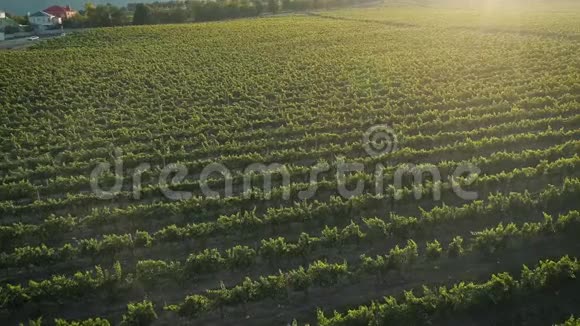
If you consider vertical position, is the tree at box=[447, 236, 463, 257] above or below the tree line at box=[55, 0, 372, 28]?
below

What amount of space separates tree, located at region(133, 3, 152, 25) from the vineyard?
61.4 meters

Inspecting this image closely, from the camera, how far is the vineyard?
36.2ft

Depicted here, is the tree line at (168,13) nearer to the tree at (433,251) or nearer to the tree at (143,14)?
the tree at (143,14)

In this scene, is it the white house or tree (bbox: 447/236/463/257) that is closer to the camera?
tree (bbox: 447/236/463/257)

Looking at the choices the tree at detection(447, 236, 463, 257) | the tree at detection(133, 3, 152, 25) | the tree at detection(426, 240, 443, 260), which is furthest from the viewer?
the tree at detection(133, 3, 152, 25)

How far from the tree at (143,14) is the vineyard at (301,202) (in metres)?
61.4

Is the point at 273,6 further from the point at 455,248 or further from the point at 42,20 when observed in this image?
the point at 455,248

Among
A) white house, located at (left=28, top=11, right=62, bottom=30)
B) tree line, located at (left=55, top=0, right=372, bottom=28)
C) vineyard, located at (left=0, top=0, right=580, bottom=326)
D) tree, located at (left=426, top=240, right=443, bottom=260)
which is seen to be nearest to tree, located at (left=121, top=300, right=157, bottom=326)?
vineyard, located at (left=0, top=0, right=580, bottom=326)

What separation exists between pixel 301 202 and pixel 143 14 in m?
84.2

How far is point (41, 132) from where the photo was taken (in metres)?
24.6

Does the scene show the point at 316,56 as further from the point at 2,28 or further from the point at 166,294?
the point at 2,28

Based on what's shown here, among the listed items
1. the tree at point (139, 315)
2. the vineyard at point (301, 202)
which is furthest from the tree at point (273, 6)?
→ the tree at point (139, 315)

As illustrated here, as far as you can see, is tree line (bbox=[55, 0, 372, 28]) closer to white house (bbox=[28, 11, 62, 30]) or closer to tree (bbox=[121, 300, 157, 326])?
white house (bbox=[28, 11, 62, 30])

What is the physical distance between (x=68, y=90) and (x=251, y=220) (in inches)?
1023
